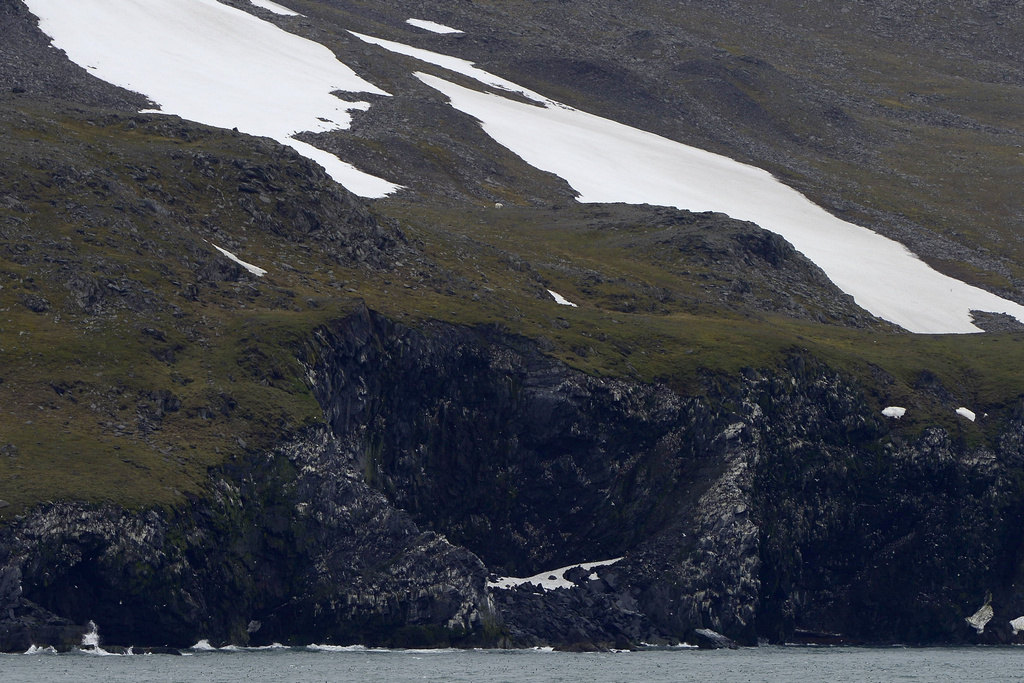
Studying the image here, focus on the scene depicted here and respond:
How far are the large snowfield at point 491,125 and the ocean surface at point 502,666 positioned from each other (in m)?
59.2

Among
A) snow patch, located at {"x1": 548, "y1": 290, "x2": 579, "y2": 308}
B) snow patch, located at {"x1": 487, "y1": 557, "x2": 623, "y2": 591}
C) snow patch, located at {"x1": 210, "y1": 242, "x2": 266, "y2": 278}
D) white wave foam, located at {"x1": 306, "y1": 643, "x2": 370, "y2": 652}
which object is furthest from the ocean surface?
snow patch, located at {"x1": 548, "y1": 290, "x2": 579, "y2": 308}

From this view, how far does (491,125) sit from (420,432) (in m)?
85.6

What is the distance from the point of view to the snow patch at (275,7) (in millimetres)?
182462

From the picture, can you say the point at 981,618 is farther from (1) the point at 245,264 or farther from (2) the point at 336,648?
(1) the point at 245,264

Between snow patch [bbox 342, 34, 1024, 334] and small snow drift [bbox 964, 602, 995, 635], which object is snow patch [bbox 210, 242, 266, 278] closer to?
small snow drift [bbox 964, 602, 995, 635]

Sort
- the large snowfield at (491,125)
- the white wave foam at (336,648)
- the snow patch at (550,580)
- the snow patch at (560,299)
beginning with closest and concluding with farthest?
the white wave foam at (336,648), the snow patch at (550,580), the snow patch at (560,299), the large snowfield at (491,125)

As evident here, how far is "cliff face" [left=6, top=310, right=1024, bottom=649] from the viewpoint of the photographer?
65.5 metres

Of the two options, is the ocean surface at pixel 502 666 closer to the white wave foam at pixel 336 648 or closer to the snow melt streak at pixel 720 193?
the white wave foam at pixel 336 648

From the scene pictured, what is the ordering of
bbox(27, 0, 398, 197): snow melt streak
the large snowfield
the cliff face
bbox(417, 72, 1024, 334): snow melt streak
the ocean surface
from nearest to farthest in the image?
the ocean surface
the cliff face
bbox(417, 72, 1024, 334): snow melt streak
the large snowfield
bbox(27, 0, 398, 197): snow melt streak

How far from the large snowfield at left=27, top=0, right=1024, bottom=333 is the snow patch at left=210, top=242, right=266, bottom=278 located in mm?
38898

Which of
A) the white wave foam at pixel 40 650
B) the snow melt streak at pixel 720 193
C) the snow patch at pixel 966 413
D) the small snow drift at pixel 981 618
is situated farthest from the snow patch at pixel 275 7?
the white wave foam at pixel 40 650

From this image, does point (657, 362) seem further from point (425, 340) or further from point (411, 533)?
point (411, 533)

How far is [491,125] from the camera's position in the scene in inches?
6009

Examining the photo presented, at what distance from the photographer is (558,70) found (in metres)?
186
